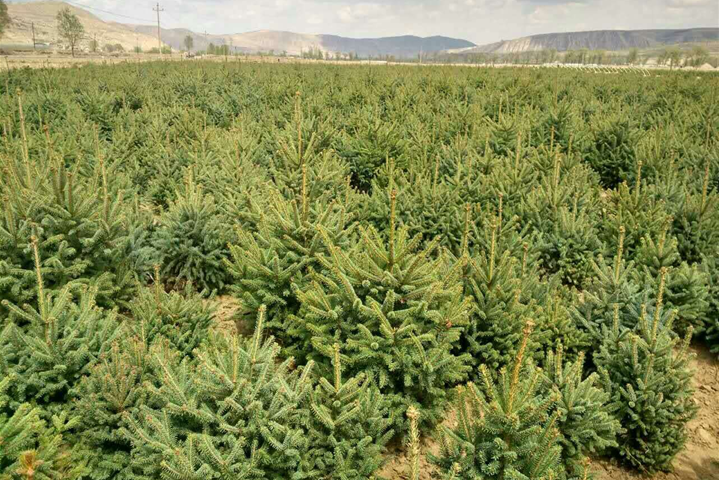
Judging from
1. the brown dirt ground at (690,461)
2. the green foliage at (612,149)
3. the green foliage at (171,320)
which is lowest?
the brown dirt ground at (690,461)

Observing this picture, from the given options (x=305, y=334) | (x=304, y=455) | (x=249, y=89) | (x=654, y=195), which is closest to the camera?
(x=304, y=455)

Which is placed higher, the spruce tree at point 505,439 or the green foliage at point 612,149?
the green foliage at point 612,149

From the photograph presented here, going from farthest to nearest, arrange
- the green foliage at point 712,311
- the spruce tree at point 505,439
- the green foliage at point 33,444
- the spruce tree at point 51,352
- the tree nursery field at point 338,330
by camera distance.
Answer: the green foliage at point 712,311 → the spruce tree at point 51,352 → the tree nursery field at point 338,330 → the spruce tree at point 505,439 → the green foliage at point 33,444

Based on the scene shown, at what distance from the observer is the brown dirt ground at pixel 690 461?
4.16m

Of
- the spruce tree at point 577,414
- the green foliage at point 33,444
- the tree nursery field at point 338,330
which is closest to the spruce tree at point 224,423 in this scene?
the tree nursery field at point 338,330

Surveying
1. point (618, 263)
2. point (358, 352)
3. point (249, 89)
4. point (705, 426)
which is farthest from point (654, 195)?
point (249, 89)

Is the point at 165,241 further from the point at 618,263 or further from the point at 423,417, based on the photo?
the point at 618,263

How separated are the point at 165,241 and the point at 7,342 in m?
2.31

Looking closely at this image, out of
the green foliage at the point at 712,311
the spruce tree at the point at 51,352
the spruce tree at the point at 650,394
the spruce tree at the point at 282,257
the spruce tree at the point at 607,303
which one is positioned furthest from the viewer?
the green foliage at the point at 712,311

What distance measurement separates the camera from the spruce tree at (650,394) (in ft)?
13.4

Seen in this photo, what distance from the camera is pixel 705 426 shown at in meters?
4.90

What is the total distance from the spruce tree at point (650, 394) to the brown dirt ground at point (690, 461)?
140 mm

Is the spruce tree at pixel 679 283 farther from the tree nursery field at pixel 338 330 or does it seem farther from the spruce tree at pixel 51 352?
the spruce tree at pixel 51 352

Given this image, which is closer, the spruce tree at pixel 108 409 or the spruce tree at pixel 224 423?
the spruce tree at pixel 224 423
